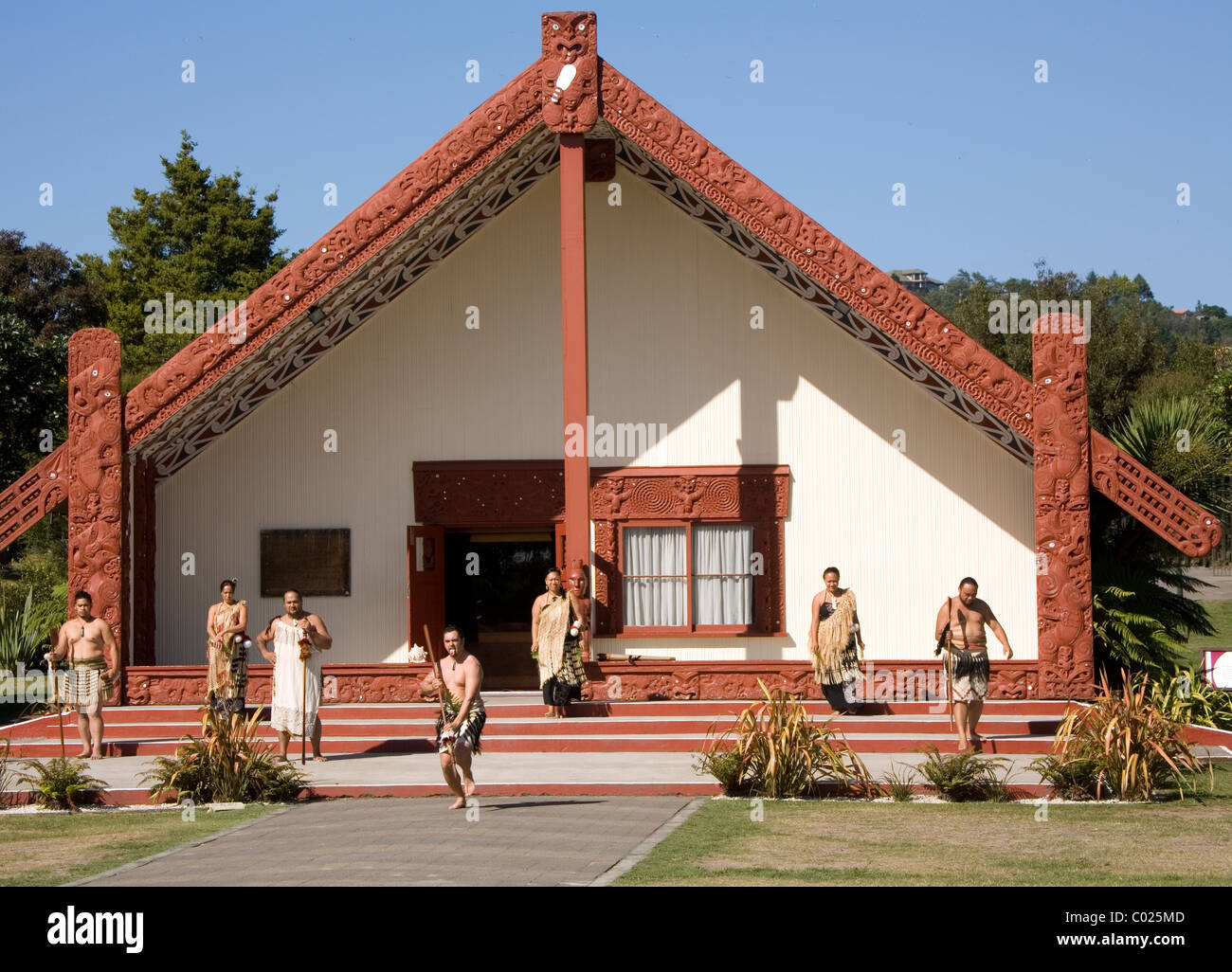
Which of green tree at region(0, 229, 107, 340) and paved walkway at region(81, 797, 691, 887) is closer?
paved walkway at region(81, 797, 691, 887)

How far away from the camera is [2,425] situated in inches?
922

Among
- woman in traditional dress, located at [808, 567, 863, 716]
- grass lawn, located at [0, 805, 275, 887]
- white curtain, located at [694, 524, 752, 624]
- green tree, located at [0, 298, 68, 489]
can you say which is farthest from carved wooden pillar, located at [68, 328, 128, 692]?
woman in traditional dress, located at [808, 567, 863, 716]

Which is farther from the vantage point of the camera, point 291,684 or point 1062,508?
point 1062,508

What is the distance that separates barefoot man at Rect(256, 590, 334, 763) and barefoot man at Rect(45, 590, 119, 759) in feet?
5.62

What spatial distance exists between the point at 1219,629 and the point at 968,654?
22727 millimetres

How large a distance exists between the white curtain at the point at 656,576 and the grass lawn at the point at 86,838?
7.22m

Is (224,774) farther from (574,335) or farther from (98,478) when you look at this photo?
(574,335)

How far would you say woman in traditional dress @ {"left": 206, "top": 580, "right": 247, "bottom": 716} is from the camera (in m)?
14.6

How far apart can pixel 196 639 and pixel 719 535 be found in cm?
639

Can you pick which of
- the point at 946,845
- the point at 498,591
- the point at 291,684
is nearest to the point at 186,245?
the point at 498,591

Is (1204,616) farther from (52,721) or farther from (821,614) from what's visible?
(52,721)

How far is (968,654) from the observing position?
44.2ft

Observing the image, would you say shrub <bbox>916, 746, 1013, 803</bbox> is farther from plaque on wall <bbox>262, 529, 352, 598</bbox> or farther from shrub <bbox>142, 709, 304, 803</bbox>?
plaque on wall <bbox>262, 529, 352, 598</bbox>
